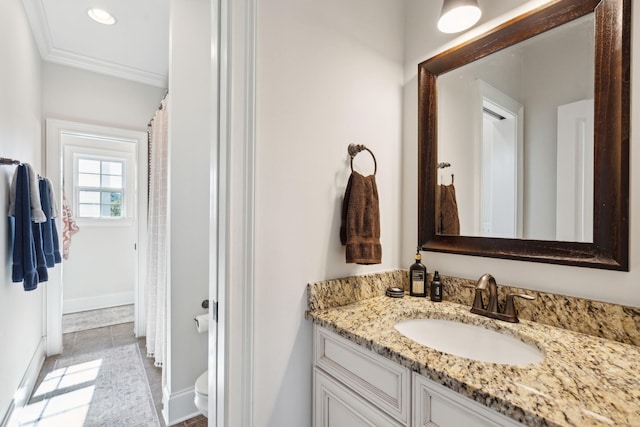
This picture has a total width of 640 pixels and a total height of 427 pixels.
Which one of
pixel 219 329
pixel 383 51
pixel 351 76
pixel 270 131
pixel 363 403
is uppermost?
pixel 383 51

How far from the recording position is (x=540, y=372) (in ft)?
2.36

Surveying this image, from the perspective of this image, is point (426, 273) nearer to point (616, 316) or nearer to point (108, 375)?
point (616, 316)

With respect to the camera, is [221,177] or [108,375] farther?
[108,375]

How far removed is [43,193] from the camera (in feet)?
6.91

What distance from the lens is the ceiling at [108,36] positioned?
83.2 inches

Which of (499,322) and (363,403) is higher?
(499,322)

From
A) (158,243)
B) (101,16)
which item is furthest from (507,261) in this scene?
(101,16)

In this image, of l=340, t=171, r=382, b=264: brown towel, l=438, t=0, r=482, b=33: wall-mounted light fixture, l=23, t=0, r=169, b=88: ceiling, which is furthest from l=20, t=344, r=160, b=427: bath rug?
l=23, t=0, r=169, b=88: ceiling

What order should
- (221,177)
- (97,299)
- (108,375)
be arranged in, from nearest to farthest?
(221,177) → (108,375) → (97,299)

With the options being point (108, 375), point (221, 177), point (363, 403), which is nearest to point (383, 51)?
point (221, 177)

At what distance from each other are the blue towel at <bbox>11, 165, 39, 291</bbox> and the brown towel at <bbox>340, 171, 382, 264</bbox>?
183cm

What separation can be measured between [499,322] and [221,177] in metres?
1.11

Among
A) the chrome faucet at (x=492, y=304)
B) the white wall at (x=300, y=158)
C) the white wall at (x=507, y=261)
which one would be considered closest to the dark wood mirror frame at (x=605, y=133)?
the white wall at (x=507, y=261)

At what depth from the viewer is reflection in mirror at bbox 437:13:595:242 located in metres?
1.01
